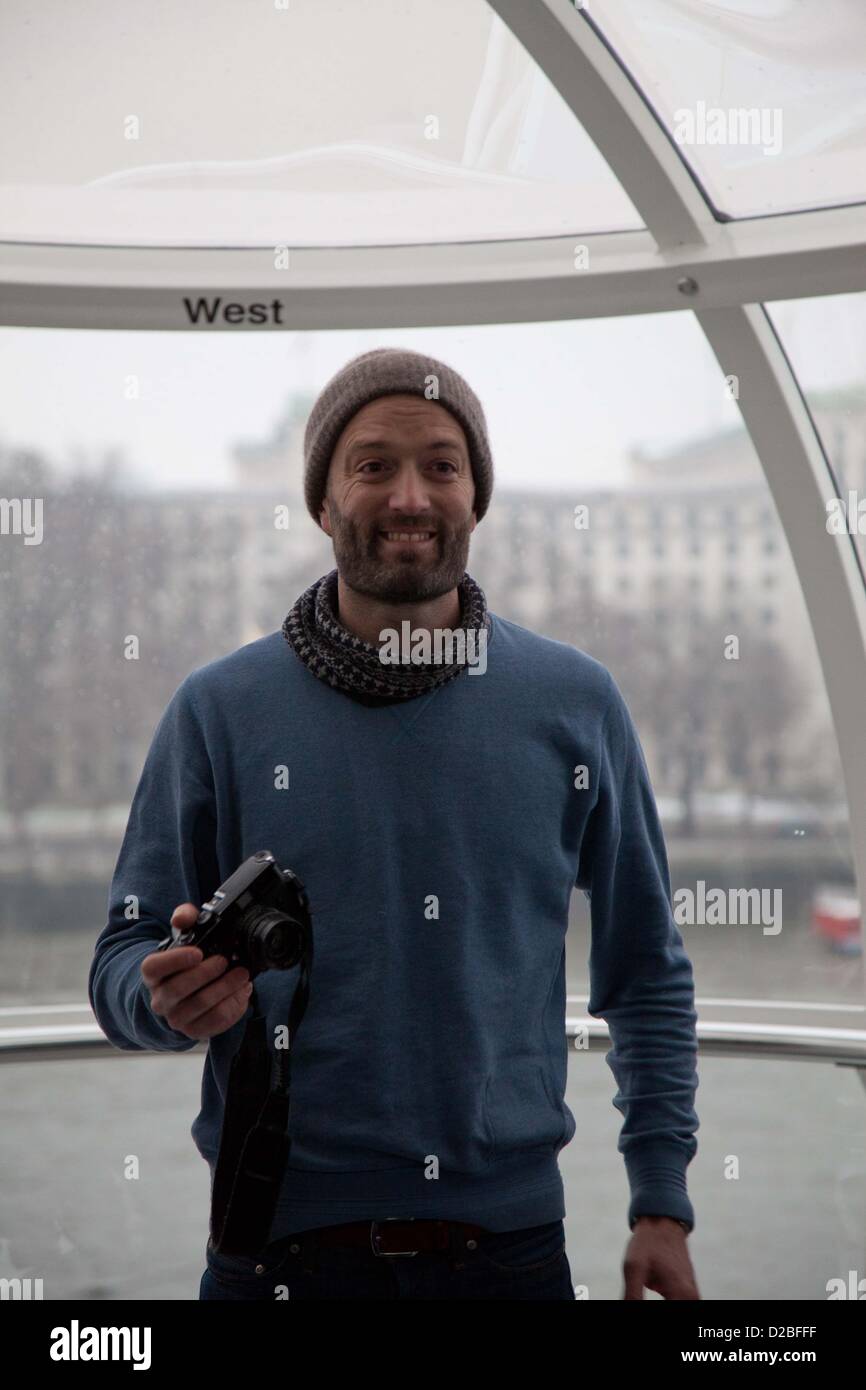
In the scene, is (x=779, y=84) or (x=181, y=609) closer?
(x=779, y=84)

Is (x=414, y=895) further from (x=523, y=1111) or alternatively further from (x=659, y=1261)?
(x=659, y=1261)

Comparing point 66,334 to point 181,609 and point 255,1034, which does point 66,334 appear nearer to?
point 181,609

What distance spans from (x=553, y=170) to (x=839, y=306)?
1637 mm

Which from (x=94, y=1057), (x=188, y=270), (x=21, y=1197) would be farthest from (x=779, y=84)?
(x=21, y=1197)

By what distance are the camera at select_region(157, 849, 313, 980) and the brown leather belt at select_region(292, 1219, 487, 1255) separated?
0.58m

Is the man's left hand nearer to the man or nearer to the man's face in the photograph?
the man

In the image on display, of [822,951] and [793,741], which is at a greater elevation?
[793,741]

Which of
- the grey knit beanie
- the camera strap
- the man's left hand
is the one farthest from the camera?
the grey knit beanie

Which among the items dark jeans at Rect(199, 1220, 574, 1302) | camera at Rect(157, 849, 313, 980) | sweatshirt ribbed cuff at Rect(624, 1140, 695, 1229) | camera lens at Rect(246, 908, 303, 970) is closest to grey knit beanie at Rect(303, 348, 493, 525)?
camera at Rect(157, 849, 313, 980)

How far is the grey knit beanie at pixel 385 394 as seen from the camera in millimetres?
3229

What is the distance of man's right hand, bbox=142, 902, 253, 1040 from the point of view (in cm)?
261

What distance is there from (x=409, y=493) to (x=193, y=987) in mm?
1215

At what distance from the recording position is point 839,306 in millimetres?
6371

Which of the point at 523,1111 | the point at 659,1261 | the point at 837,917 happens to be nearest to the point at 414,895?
the point at 523,1111
